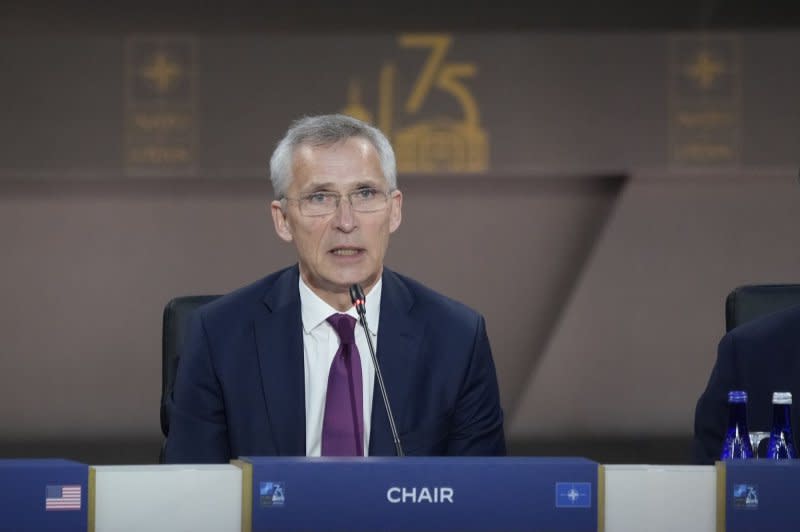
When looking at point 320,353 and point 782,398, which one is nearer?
point 782,398

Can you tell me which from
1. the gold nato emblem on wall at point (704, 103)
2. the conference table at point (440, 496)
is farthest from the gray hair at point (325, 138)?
the gold nato emblem on wall at point (704, 103)

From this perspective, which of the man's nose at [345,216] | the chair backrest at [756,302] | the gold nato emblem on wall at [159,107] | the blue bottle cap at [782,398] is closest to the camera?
the blue bottle cap at [782,398]

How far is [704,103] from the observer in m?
5.80

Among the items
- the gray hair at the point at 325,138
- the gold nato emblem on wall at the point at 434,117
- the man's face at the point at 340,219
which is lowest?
the man's face at the point at 340,219

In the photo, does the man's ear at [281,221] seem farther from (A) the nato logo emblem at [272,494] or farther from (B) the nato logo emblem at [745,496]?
(B) the nato logo emblem at [745,496]

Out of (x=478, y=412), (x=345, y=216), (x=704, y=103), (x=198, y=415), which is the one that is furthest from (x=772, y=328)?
(x=704, y=103)

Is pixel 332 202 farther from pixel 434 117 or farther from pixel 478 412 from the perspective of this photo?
pixel 434 117

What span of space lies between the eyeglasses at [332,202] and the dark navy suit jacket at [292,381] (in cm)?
16

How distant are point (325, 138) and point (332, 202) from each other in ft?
0.34

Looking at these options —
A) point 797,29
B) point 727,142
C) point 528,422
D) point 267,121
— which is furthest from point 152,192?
point 797,29

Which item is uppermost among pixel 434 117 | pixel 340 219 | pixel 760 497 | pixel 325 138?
pixel 434 117

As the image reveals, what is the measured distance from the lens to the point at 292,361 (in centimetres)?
220

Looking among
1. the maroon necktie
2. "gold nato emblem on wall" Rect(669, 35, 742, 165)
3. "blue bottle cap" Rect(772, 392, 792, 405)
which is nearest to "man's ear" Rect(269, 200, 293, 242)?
the maroon necktie

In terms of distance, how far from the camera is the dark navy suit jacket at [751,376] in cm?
215
